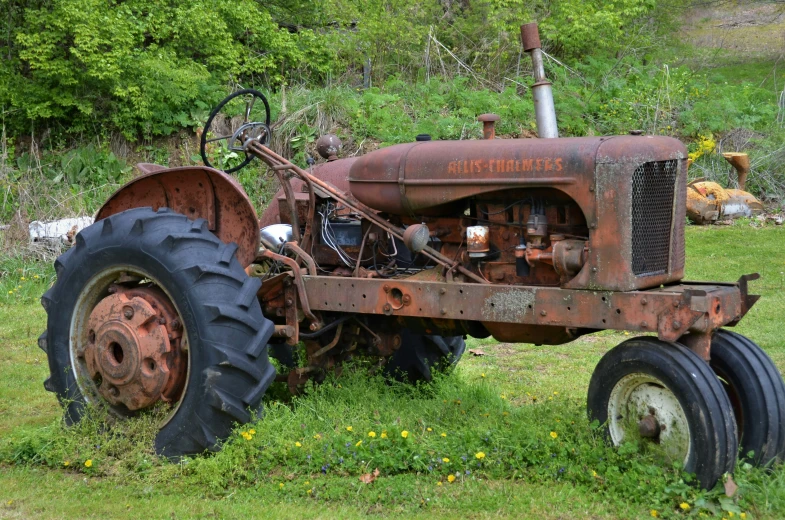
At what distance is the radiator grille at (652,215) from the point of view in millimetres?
4414

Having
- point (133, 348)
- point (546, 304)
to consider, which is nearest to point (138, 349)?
point (133, 348)

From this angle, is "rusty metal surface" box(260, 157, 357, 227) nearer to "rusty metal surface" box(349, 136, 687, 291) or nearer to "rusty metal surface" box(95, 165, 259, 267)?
"rusty metal surface" box(95, 165, 259, 267)

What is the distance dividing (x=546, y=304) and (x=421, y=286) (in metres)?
0.70

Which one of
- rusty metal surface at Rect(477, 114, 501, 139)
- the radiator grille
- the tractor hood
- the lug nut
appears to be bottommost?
the lug nut

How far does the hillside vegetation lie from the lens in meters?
12.4

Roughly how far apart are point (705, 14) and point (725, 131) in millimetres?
14268

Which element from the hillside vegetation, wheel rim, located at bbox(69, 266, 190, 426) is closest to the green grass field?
wheel rim, located at bbox(69, 266, 190, 426)

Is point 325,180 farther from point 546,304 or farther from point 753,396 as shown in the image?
point 753,396

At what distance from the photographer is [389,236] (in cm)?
536

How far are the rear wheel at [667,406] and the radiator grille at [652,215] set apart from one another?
0.44 m

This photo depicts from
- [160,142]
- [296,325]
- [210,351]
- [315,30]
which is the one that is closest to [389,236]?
[296,325]

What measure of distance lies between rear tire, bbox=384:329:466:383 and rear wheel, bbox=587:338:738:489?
1779 mm

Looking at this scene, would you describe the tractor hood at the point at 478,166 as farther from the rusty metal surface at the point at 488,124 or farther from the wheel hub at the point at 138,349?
the wheel hub at the point at 138,349

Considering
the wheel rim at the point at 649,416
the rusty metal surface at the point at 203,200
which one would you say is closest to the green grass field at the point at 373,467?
the wheel rim at the point at 649,416
